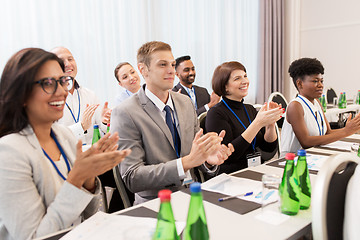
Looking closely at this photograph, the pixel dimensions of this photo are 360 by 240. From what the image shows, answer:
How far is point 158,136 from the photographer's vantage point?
69.9 inches

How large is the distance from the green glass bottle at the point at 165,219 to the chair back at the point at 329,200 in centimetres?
45

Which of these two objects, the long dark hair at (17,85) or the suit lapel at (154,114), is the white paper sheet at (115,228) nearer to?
the long dark hair at (17,85)

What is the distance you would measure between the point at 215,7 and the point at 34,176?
4683mm

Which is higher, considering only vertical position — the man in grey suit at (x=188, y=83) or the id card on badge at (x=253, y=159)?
the man in grey suit at (x=188, y=83)

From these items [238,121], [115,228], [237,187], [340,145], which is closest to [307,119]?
[340,145]

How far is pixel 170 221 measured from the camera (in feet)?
2.56

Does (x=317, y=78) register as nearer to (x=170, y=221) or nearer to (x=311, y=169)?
(x=311, y=169)

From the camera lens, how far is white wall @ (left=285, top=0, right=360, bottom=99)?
18.6ft

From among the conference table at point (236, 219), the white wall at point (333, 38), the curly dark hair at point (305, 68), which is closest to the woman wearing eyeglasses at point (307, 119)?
the curly dark hair at point (305, 68)

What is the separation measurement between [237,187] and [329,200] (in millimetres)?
535

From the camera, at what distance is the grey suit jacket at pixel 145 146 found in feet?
5.36

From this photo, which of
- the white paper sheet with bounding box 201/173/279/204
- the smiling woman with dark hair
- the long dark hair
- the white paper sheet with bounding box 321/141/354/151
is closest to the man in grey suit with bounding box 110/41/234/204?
the white paper sheet with bounding box 201/173/279/204

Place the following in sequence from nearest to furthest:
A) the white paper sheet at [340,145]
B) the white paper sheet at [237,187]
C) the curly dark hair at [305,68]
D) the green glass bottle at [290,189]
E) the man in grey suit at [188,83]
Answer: the green glass bottle at [290,189], the white paper sheet at [237,187], the white paper sheet at [340,145], the curly dark hair at [305,68], the man in grey suit at [188,83]

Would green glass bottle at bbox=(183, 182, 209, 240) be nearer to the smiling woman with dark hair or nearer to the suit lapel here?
the suit lapel
